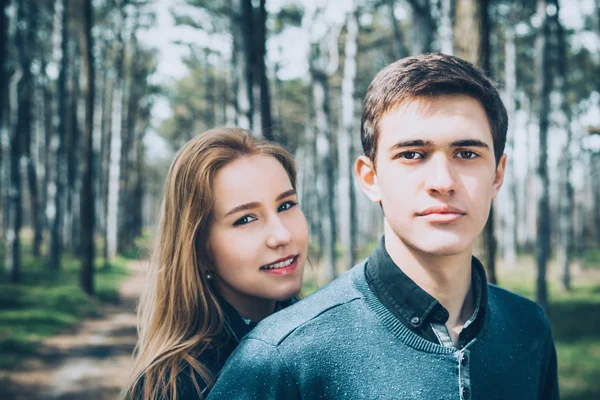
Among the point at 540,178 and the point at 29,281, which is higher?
the point at 540,178

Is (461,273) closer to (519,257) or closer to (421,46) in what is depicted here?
(421,46)

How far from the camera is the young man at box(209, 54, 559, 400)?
5.13 feet

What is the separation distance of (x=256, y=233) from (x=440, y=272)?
0.88m

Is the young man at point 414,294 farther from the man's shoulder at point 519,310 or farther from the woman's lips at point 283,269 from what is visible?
the woman's lips at point 283,269

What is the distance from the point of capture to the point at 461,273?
1753 millimetres

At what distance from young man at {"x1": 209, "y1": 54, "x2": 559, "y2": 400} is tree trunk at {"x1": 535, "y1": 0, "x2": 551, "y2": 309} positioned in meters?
9.86

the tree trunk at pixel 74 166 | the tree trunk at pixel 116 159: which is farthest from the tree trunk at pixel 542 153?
the tree trunk at pixel 116 159

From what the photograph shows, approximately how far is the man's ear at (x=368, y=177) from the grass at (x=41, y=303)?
6.64 metres

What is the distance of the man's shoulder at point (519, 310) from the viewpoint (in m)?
1.93

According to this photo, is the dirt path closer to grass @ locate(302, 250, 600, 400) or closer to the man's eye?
grass @ locate(302, 250, 600, 400)

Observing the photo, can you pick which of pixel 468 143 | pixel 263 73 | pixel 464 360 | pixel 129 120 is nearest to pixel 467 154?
pixel 468 143

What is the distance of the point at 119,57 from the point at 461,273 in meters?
19.5

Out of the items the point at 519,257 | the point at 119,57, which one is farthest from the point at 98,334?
the point at 519,257

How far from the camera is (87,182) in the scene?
38.8 feet
